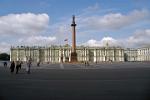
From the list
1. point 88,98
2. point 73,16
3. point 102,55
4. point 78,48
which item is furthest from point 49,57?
point 88,98

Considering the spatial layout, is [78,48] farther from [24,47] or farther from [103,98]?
[103,98]

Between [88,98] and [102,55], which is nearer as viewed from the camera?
[88,98]

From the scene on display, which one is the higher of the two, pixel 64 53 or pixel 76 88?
pixel 64 53

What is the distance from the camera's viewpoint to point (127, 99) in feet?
30.2

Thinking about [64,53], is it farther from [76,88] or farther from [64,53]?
[76,88]

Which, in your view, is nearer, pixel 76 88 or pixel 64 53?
pixel 76 88

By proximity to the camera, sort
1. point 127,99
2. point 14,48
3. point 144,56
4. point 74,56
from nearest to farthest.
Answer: point 127,99
point 74,56
point 14,48
point 144,56

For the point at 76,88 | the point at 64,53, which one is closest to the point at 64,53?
the point at 64,53

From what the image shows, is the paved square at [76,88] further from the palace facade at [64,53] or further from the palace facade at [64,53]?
the palace facade at [64,53]

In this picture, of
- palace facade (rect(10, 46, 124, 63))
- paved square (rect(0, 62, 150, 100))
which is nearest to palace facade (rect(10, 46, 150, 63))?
palace facade (rect(10, 46, 124, 63))

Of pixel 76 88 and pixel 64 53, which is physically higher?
pixel 64 53

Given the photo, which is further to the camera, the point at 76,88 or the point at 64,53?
the point at 64,53

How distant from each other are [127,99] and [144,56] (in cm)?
19196

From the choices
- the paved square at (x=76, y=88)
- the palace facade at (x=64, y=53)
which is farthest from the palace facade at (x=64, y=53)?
the paved square at (x=76, y=88)
